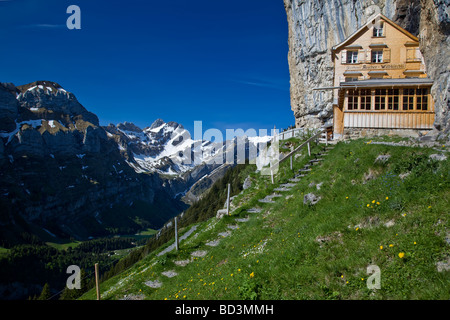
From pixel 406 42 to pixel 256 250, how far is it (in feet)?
127

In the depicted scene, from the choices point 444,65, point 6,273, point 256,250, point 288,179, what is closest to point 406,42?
point 444,65

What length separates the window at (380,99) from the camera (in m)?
28.8

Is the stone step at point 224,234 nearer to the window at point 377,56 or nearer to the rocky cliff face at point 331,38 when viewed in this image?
the rocky cliff face at point 331,38

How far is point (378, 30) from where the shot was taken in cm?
3738

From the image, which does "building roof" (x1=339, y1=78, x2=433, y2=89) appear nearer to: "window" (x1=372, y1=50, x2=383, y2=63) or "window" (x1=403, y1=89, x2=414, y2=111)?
"window" (x1=403, y1=89, x2=414, y2=111)

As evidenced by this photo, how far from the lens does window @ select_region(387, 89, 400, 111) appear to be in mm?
28438

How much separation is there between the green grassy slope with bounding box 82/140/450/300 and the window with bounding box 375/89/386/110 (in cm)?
1564

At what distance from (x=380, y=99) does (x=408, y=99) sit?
2.72 metres

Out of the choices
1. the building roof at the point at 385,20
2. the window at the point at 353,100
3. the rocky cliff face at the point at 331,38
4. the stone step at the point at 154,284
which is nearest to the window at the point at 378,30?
the building roof at the point at 385,20

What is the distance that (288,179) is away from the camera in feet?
84.8

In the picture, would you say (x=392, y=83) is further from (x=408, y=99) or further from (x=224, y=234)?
(x=224, y=234)

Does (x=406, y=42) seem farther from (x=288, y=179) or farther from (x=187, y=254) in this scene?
(x=187, y=254)

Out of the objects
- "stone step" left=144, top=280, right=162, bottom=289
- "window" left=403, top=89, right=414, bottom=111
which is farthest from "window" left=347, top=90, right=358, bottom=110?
"stone step" left=144, top=280, right=162, bottom=289

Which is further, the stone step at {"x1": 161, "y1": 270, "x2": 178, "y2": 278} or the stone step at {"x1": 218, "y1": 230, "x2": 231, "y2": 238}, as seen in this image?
the stone step at {"x1": 218, "y1": 230, "x2": 231, "y2": 238}
